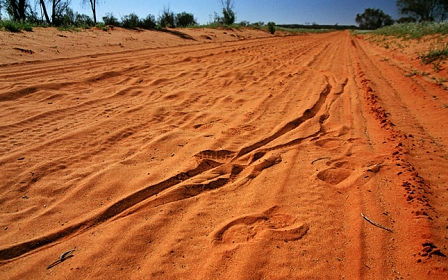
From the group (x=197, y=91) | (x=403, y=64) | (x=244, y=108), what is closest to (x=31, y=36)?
(x=197, y=91)

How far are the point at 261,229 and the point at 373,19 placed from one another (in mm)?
95354

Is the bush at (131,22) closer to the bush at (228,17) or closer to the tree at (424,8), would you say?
the bush at (228,17)

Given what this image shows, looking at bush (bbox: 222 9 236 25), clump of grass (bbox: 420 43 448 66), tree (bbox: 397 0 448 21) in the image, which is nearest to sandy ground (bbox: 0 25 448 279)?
clump of grass (bbox: 420 43 448 66)

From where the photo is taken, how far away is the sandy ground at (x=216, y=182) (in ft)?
6.02

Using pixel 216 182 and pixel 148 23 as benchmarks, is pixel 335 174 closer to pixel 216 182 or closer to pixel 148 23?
pixel 216 182

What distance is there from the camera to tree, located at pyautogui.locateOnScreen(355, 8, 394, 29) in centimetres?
7825

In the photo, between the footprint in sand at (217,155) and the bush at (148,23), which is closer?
the footprint in sand at (217,155)

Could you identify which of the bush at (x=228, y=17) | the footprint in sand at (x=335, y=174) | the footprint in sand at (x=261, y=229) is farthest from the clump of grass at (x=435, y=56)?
the bush at (x=228, y=17)

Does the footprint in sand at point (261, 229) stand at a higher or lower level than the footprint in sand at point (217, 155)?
lower

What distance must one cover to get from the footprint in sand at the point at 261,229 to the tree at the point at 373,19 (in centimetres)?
9278

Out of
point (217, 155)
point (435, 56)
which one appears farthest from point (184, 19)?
point (217, 155)

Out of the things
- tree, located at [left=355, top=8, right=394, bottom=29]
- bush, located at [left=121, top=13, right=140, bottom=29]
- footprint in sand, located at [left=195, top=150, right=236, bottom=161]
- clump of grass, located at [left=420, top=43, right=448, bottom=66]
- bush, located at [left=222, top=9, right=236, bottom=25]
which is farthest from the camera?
tree, located at [left=355, top=8, right=394, bottom=29]

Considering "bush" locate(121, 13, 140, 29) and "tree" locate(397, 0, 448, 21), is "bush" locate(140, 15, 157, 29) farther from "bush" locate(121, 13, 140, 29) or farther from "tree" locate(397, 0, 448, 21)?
"tree" locate(397, 0, 448, 21)

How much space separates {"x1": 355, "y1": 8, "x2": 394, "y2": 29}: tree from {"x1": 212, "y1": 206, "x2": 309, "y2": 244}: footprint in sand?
9278cm
